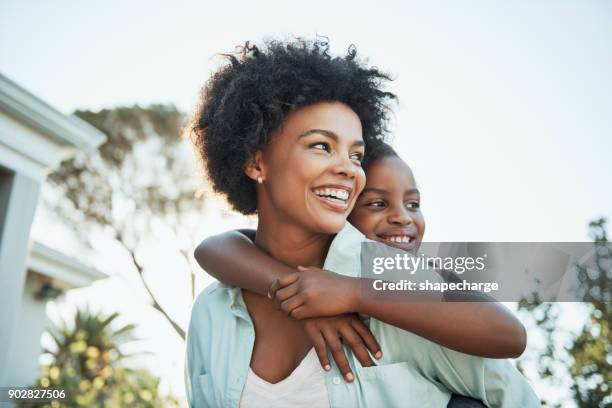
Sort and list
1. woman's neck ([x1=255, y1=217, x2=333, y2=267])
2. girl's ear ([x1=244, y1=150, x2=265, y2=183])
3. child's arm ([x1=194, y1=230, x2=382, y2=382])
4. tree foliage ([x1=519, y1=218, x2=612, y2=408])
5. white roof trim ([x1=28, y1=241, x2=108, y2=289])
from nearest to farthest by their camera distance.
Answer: child's arm ([x1=194, y1=230, x2=382, y2=382]), woman's neck ([x1=255, y1=217, x2=333, y2=267]), girl's ear ([x1=244, y1=150, x2=265, y2=183]), tree foliage ([x1=519, y1=218, x2=612, y2=408]), white roof trim ([x1=28, y1=241, x2=108, y2=289])

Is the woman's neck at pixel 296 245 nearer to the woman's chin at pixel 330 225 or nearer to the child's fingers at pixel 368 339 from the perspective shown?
the woman's chin at pixel 330 225

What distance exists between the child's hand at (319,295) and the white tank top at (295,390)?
0.91 ft

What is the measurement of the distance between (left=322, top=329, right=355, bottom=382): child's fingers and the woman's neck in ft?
1.94

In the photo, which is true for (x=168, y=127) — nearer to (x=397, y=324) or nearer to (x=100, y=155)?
(x=100, y=155)

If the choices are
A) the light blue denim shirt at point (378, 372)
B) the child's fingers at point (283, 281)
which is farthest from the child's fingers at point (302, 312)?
the light blue denim shirt at point (378, 372)

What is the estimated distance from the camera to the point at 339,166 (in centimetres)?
243

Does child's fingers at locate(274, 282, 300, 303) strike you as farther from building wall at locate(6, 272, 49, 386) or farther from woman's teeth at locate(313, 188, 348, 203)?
building wall at locate(6, 272, 49, 386)

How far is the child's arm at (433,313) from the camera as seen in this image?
5.95 feet

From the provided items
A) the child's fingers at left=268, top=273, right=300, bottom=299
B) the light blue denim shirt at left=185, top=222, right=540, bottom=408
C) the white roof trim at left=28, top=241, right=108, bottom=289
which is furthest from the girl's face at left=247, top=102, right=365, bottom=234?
the white roof trim at left=28, top=241, right=108, bottom=289

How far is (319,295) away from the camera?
79.0 inches

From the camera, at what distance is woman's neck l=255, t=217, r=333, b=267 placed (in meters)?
2.61

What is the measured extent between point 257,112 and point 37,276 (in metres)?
10.4

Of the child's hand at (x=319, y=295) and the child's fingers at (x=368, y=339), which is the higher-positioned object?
the child's hand at (x=319, y=295)

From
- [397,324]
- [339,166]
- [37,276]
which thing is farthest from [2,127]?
[397,324]
